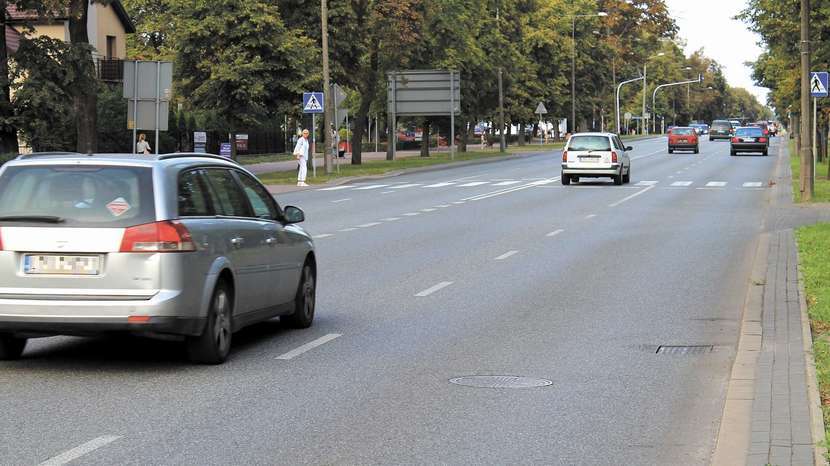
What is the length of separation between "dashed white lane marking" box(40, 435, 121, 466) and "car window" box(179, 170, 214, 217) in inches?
107

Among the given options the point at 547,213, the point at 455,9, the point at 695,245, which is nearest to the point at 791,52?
the point at 547,213

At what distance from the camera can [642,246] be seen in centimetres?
2052

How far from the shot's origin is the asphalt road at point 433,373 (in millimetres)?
7270

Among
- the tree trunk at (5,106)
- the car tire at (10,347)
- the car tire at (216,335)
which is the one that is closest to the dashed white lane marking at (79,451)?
the car tire at (216,335)

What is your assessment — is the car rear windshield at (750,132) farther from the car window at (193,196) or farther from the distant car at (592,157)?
the car window at (193,196)

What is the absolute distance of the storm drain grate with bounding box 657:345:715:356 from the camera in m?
10.7

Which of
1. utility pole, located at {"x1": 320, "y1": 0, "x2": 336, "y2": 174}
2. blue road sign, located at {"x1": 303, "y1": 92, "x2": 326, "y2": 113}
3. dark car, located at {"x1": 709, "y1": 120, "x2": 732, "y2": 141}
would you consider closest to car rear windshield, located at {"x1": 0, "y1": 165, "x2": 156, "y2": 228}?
blue road sign, located at {"x1": 303, "y1": 92, "x2": 326, "y2": 113}

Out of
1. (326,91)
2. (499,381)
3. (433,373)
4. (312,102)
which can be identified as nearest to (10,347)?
(433,373)

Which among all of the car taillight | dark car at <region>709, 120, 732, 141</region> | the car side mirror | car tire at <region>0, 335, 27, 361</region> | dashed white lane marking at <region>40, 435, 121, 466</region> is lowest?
dashed white lane marking at <region>40, 435, 121, 466</region>

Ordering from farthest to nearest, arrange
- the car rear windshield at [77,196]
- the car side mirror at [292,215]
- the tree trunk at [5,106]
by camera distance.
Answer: the tree trunk at [5,106]
the car side mirror at [292,215]
the car rear windshield at [77,196]

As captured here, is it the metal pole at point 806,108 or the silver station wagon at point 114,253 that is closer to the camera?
the silver station wagon at point 114,253

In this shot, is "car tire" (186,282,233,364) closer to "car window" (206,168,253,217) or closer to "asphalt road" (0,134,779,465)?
"asphalt road" (0,134,779,465)

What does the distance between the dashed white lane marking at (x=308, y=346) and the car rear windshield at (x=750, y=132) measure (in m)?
64.6

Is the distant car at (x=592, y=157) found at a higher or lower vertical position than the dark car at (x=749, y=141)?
lower
